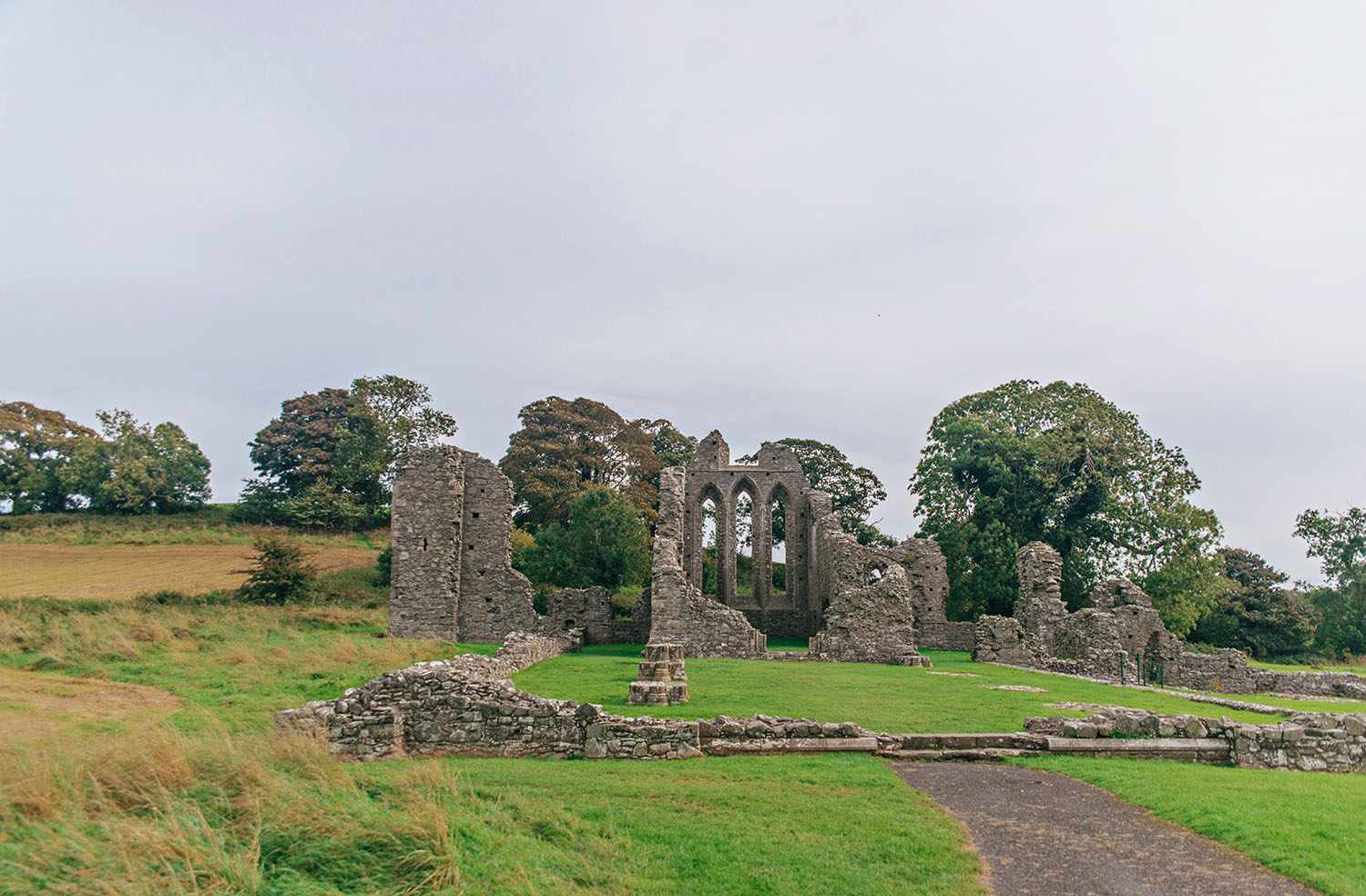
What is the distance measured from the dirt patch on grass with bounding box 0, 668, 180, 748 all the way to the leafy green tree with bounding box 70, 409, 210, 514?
35354 mm

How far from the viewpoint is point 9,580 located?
27219 mm

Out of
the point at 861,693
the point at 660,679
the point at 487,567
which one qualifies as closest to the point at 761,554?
the point at 487,567

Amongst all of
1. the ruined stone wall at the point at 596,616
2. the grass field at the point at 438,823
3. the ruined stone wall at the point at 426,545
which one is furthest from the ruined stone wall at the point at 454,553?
the grass field at the point at 438,823

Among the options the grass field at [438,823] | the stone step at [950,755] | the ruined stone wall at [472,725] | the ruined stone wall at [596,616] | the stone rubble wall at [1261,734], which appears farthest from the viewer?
the ruined stone wall at [596,616]

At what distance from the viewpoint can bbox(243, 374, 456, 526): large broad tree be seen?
43.4 m

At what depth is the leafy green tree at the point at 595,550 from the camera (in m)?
32.5

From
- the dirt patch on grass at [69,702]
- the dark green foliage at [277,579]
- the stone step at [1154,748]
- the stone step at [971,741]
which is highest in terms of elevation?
the dark green foliage at [277,579]

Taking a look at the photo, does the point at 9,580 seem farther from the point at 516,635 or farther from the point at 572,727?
the point at 572,727

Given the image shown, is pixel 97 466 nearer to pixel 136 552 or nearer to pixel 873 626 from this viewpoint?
pixel 136 552

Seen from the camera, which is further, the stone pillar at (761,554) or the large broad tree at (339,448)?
the large broad tree at (339,448)

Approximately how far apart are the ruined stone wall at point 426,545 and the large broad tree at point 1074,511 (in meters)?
20.5

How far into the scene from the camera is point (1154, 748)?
33.2 ft

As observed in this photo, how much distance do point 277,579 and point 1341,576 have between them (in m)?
51.1

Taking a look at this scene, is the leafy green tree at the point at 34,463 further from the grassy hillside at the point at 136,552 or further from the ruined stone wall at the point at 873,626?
the ruined stone wall at the point at 873,626
